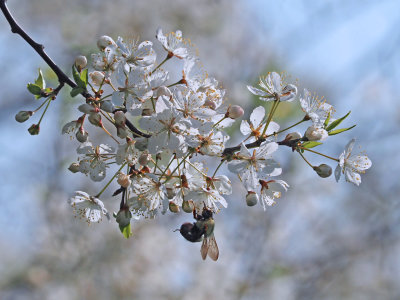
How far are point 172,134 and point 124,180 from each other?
0.26 metres

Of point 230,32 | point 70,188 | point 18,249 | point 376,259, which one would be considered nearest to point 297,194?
point 376,259

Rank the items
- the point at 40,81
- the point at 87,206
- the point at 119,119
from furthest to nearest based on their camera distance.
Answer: the point at 87,206 < the point at 40,81 < the point at 119,119

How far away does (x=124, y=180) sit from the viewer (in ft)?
→ 5.64

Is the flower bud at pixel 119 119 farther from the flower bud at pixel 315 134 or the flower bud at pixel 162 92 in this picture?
the flower bud at pixel 315 134

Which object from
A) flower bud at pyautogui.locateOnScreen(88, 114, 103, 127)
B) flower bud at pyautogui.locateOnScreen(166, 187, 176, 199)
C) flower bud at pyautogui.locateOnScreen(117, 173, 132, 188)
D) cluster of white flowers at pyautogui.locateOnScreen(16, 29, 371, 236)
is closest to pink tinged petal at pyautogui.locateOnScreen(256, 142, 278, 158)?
cluster of white flowers at pyautogui.locateOnScreen(16, 29, 371, 236)

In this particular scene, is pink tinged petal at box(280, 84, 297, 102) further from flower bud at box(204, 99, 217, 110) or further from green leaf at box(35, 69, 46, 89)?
green leaf at box(35, 69, 46, 89)

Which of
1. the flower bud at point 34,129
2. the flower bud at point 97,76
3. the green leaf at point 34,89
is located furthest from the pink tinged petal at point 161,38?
the flower bud at point 34,129

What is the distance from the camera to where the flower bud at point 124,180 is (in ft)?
5.63

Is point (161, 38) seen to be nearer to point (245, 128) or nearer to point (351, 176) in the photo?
point (245, 128)

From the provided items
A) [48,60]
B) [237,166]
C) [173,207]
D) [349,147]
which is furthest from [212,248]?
[48,60]

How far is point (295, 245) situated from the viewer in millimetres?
7461

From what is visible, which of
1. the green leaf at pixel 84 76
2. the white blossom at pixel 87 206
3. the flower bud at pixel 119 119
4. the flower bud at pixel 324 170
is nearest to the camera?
the flower bud at pixel 119 119

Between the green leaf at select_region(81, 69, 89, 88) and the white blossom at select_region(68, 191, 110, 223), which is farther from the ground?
the green leaf at select_region(81, 69, 89, 88)

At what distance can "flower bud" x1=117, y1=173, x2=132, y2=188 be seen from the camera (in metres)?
1.72
